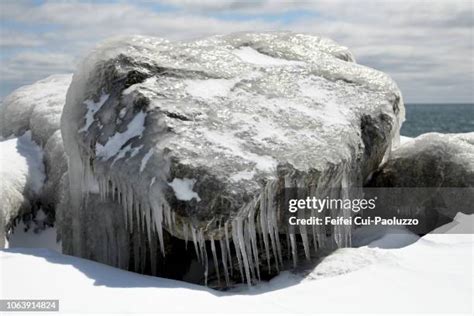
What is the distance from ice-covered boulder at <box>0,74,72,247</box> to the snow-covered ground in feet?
7.34

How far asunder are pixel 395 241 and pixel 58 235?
12.7ft

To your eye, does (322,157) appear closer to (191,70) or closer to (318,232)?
(318,232)

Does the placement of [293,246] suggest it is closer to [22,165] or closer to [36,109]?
[22,165]

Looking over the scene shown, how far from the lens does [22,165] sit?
7516 mm

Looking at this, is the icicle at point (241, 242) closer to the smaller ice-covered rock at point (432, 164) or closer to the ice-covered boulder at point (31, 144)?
the smaller ice-covered rock at point (432, 164)

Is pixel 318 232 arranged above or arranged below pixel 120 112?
below

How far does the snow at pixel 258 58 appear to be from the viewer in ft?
19.9

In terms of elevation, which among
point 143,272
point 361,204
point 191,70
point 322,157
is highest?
point 191,70

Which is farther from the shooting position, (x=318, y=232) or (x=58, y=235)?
(x=58, y=235)

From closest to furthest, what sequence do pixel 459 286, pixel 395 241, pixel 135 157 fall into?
1. pixel 459 286
2. pixel 135 157
3. pixel 395 241

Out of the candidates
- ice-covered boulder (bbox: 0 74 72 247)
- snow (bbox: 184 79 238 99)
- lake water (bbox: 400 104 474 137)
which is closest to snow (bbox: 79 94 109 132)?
snow (bbox: 184 79 238 99)

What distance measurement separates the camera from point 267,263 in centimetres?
501

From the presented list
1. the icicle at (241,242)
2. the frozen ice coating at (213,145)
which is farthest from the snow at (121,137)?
the icicle at (241,242)

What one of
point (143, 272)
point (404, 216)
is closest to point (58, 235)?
point (143, 272)
